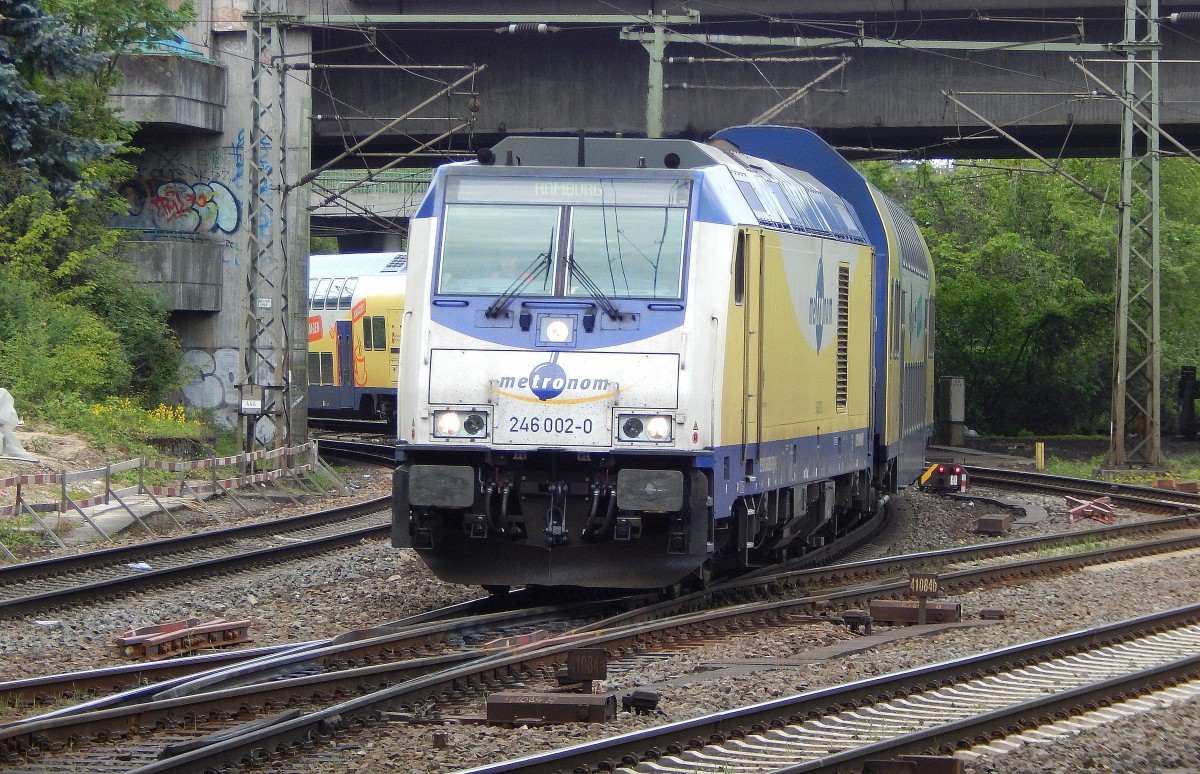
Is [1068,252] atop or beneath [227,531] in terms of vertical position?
atop

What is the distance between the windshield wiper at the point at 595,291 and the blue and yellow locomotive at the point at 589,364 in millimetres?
13

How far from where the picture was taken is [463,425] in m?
10.7

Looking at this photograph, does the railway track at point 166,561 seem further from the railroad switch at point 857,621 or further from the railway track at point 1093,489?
the railway track at point 1093,489

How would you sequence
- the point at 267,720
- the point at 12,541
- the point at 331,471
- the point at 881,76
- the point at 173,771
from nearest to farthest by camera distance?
1. the point at 173,771
2. the point at 267,720
3. the point at 12,541
4. the point at 331,471
5. the point at 881,76

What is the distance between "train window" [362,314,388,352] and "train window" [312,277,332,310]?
77.2 inches

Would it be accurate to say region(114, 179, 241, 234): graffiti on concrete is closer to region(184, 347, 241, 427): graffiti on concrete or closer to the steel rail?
region(184, 347, 241, 427): graffiti on concrete

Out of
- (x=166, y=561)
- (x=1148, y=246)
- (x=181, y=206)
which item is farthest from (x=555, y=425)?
(x=1148, y=246)

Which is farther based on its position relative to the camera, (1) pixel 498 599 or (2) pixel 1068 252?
(2) pixel 1068 252

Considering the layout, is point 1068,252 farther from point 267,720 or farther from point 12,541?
point 267,720

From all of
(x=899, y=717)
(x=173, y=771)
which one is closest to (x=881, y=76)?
(x=899, y=717)

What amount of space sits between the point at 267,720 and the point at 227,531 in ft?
31.2

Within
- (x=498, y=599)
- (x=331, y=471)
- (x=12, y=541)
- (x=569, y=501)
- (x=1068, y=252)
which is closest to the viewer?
(x=569, y=501)

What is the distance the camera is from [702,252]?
36.0 ft

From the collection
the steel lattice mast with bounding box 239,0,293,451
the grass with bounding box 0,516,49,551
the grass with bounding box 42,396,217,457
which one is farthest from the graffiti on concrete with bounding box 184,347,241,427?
the grass with bounding box 0,516,49,551
